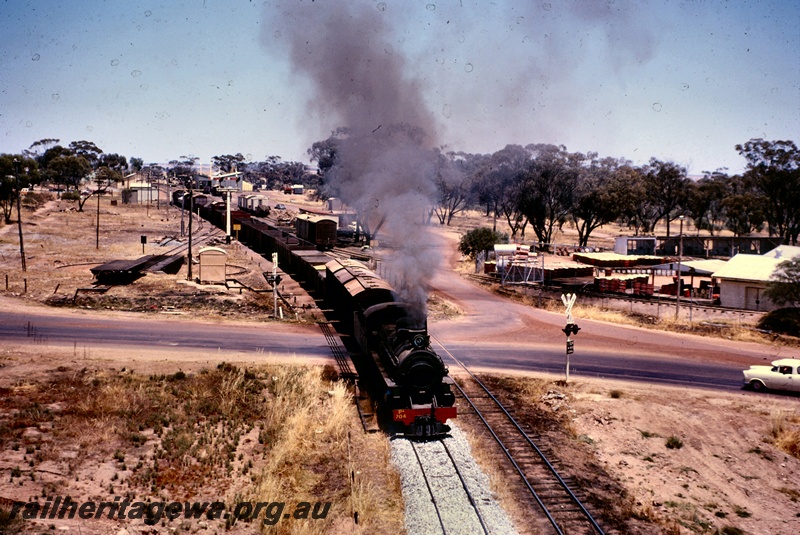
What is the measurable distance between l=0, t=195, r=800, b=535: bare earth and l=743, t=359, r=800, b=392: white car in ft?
1.77

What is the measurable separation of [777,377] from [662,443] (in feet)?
28.1

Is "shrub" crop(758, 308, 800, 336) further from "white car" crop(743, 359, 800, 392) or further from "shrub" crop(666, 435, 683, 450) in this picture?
"shrub" crop(666, 435, 683, 450)

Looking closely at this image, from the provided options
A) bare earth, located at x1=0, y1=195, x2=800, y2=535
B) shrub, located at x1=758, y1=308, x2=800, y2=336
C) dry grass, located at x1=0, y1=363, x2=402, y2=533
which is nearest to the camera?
dry grass, located at x1=0, y1=363, x2=402, y2=533

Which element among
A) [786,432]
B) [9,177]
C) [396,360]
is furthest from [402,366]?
[9,177]

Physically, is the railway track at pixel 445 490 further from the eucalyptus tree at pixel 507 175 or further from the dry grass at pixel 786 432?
the eucalyptus tree at pixel 507 175

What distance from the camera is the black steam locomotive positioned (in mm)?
17328

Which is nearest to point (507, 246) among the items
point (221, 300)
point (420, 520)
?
point (221, 300)

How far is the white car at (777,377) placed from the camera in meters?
24.0

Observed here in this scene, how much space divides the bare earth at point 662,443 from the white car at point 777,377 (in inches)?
21.2

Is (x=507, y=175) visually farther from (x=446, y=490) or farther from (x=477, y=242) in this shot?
(x=446, y=490)

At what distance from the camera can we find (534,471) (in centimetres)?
1619

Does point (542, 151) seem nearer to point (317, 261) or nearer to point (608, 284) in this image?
point (608, 284)

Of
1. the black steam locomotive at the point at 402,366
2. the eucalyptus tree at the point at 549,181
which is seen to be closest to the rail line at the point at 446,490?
the black steam locomotive at the point at 402,366

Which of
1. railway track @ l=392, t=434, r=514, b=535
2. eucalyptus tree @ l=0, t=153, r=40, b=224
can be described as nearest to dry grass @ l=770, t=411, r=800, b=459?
railway track @ l=392, t=434, r=514, b=535
